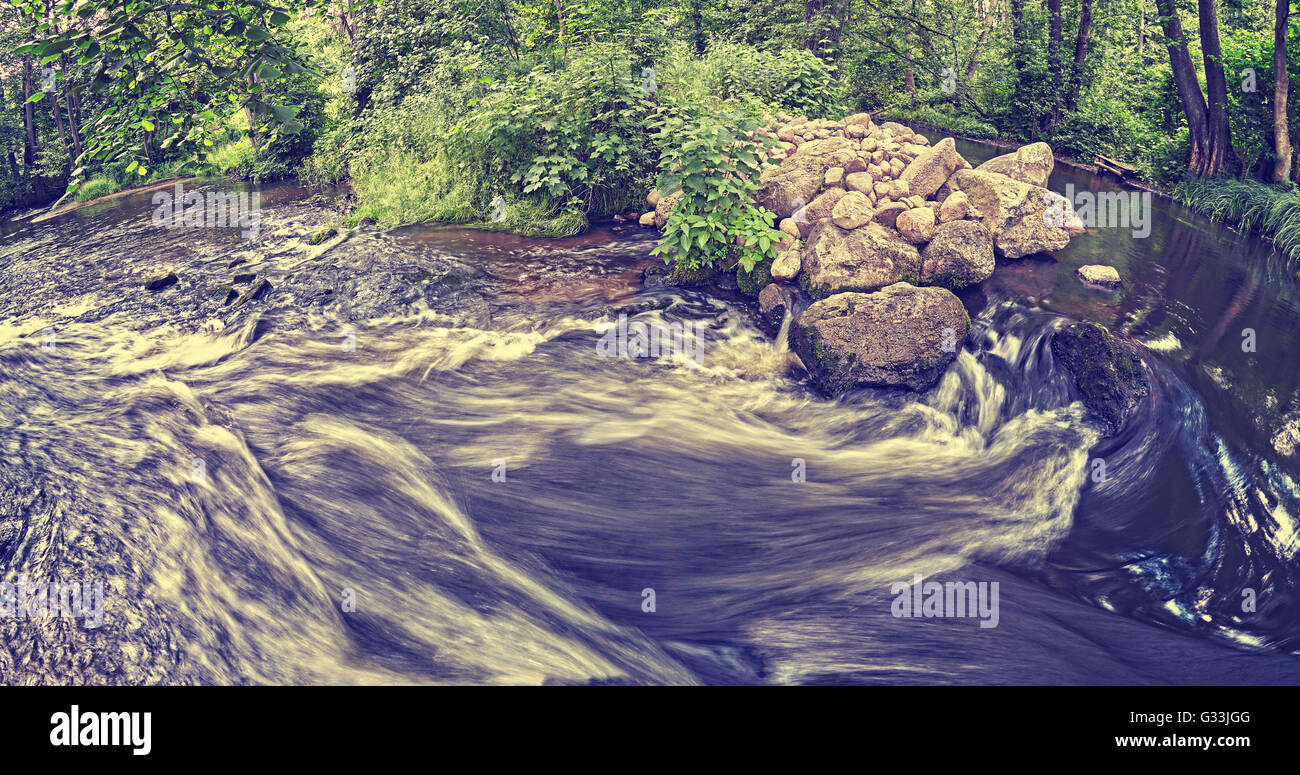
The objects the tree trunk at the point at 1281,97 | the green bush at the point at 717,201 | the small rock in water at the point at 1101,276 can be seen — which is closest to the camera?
the small rock in water at the point at 1101,276

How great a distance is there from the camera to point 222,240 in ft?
32.6

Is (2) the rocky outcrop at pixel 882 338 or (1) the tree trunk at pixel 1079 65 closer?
(2) the rocky outcrop at pixel 882 338

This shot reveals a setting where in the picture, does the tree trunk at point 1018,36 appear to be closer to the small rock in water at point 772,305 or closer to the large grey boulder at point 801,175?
the large grey boulder at point 801,175

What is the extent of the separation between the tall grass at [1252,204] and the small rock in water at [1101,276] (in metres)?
2.62

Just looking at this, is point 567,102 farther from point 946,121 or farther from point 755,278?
point 946,121

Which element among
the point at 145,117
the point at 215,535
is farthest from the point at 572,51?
the point at 215,535

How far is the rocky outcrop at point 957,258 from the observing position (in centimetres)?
770

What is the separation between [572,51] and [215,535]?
9.28m

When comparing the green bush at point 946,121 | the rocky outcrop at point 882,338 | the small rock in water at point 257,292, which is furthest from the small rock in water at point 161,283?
the green bush at point 946,121

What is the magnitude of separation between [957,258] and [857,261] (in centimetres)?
107

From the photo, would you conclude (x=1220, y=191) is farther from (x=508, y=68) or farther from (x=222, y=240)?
(x=222, y=240)

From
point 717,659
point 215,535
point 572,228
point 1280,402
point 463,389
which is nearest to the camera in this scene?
point 717,659

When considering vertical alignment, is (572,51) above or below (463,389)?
above

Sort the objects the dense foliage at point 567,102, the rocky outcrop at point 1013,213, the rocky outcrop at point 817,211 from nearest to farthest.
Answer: the dense foliage at point 567,102
the rocky outcrop at point 1013,213
the rocky outcrop at point 817,211
